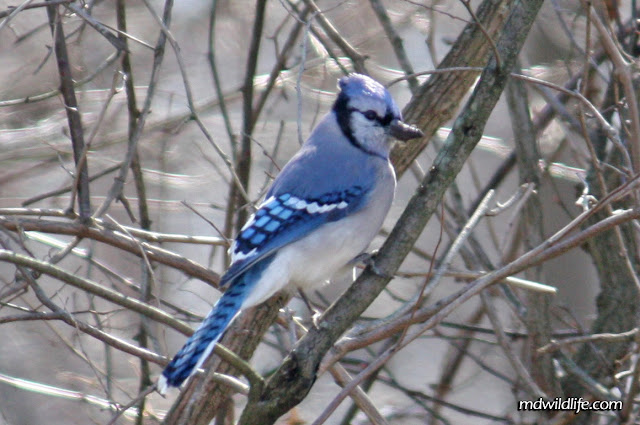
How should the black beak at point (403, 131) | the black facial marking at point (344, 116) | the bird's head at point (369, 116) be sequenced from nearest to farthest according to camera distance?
1. the black beak at point (403, 131)
2. the bird's head at point (369, 116)
3. the black facial marking at point (344, 116)

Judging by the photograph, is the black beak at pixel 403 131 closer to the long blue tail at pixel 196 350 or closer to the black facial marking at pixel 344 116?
the black facial marking at pixel 344 116

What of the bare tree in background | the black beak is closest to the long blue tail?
the bare tree in background

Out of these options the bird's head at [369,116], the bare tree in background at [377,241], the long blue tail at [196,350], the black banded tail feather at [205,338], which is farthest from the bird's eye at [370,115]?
the long blue tail at [196,350]

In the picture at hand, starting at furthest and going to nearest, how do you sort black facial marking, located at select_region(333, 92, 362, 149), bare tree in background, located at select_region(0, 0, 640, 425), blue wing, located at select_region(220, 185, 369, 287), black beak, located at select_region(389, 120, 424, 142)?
black facial marking, located at select_region(333, 92, 362, 149)
black beak, located at select_region(389, 120, 424, 142)
blue wing, located at select_region(220, 185, 369, 287)
bare tree in background, located at select_region(0, 0, 640, 425)

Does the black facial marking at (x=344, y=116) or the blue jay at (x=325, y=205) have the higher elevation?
the black facial marking at (x=344, y=116)

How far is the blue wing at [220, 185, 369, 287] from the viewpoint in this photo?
7.65 feet

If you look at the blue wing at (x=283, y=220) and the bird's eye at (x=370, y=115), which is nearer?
the blue wing at (x=283, y=220)

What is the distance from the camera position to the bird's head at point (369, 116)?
2.65 metres

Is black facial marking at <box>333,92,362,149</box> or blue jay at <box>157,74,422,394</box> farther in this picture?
black facial marking at <box>333,92,362,149</box>

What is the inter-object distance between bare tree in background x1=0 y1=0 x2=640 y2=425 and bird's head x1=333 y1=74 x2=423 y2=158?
128mm

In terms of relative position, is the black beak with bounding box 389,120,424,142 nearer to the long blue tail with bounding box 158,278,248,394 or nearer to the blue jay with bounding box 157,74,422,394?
the blue jay with bounding box 157,74,422,394

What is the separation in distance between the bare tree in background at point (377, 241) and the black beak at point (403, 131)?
148 millimetres

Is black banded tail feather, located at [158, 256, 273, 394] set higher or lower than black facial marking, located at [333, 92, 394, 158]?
lower

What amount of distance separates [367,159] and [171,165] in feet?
6.36
